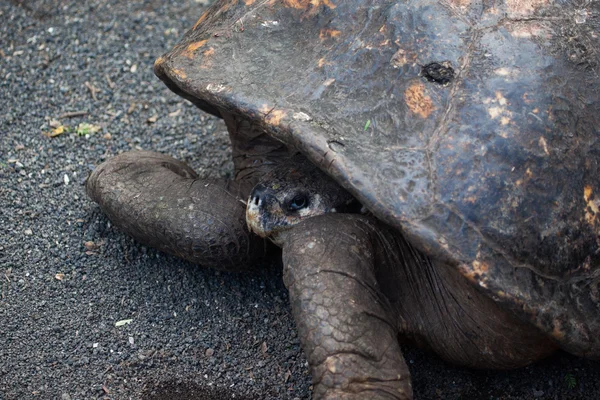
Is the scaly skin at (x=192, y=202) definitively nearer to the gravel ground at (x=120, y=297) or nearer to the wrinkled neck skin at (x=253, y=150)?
the wrinkled neck skin at (x=253, y=150)

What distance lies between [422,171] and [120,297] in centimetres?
156

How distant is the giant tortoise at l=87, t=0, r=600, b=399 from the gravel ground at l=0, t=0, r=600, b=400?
1.46ft

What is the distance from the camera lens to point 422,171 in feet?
7.84

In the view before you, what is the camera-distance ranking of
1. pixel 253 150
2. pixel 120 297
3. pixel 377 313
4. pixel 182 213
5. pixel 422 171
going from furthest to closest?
pixel 253 150 < pixel 120 297 < pixel 182 213 < pixel 377 313 < pixel 422 171

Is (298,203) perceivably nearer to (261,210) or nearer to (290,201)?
(290,201)

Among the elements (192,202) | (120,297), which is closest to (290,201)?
(192,202)

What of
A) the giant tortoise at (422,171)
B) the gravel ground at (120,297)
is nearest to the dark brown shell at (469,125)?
the giant tortoise at (422,171)

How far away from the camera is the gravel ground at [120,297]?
2.92m

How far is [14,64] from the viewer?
14.5 feet

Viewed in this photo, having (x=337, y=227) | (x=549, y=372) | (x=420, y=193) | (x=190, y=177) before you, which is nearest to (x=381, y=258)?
(x=337, y=227)

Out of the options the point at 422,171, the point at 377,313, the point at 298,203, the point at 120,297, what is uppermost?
the point at 422,171

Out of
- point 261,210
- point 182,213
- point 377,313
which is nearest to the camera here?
point 377,313

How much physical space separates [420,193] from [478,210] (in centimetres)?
20

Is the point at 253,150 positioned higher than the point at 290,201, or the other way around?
the point at 290,201
